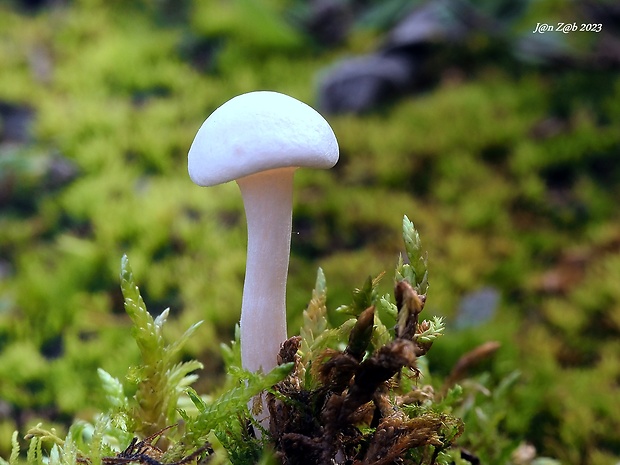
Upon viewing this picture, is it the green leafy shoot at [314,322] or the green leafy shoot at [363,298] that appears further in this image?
the green leafy shoot at [314,322]

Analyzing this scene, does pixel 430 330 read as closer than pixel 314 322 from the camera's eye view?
Yes

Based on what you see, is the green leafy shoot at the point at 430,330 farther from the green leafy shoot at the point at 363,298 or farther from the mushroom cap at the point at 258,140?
the mushroom cap at the point at 258,140

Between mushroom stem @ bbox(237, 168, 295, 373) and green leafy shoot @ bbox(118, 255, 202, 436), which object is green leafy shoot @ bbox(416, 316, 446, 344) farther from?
green leafy shoot @ bbox(118, 255, 202, 436)

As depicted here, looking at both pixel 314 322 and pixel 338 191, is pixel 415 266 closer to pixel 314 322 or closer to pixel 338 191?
pixel 314 322

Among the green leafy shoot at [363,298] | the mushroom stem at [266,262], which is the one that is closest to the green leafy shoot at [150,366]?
the mushroom stem at [266,262]

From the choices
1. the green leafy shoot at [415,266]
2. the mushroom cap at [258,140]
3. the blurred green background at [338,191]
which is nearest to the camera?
the mushroom cap at [258,140]

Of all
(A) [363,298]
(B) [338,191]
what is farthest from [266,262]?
(B) [338,191]

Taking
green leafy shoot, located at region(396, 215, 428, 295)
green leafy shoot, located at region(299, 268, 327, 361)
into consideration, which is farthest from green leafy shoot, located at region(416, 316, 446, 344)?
green leafy shoot, located at region(299, 268, 327, 361)
